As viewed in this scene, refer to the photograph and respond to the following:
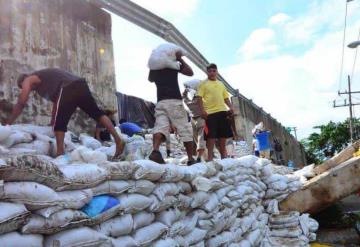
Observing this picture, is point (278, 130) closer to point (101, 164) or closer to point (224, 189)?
point (224, 189)

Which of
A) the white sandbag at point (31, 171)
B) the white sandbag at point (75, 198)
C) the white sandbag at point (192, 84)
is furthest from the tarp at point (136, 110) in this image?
the white sandbag at point (31, 171)

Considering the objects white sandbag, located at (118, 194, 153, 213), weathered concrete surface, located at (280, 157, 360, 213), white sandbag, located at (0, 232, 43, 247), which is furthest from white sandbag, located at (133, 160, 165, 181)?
weathered concrete surface, located at (280, 157, 360, 213)

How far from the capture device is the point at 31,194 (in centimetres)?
158

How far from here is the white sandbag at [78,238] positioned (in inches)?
65.4

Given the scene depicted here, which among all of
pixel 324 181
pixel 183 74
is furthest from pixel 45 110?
pixel 324 181

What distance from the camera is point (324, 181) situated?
A: 5.23m

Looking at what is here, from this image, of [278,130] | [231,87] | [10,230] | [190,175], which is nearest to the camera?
[10,230]

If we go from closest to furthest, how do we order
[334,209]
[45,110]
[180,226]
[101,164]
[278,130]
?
[101,164] < [180,226] < [45,110] < [334,209] < [278,130]

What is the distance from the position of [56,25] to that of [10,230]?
339cm

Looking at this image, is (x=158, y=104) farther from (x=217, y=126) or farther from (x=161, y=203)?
(x=161, y=203)

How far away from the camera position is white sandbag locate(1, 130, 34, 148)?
9.11 feet

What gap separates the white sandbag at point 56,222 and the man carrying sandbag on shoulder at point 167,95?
194cm

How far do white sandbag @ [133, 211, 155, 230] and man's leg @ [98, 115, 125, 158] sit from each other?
4.41ft

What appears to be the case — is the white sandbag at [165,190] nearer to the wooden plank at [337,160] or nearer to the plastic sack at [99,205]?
the plastic sack at [99,205]
